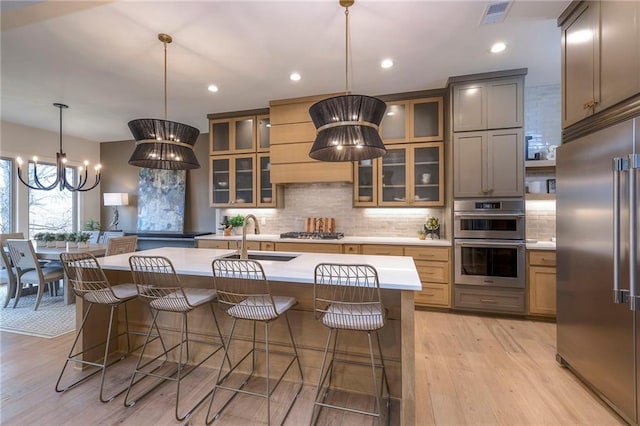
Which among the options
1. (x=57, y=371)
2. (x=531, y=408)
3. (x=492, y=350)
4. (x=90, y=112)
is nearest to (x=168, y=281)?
(x=57, y=371)

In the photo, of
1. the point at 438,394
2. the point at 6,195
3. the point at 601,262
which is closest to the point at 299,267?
the point at 438,394

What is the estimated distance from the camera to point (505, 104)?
332 cm

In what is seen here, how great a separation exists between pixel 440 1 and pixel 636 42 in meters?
1.24

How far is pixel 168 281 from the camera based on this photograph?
7.38ft

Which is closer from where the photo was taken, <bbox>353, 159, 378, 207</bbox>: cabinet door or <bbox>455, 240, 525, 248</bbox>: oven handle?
<bbox>455, 240, 525, 248</bbox>: oven handle

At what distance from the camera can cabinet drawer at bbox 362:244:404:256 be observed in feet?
12.0

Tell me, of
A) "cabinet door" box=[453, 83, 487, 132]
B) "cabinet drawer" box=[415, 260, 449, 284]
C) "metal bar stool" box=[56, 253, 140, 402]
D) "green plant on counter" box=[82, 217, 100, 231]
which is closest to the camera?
"metal bar stool" box=[56, 253, 140, 402]

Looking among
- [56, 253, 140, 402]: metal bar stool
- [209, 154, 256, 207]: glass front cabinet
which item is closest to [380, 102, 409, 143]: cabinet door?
[209, 154, 256, 207]: glass front cabinet

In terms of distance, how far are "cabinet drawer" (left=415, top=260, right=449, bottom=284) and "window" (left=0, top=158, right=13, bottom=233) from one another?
22.5 ft

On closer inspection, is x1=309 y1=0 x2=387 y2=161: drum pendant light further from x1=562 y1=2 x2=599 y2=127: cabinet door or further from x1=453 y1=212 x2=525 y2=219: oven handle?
x1=453 y1=212 x2=525 y2=219: oven handle

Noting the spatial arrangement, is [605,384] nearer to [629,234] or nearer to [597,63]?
[629,234]

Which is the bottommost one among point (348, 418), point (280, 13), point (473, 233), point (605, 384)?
point (348, 418)

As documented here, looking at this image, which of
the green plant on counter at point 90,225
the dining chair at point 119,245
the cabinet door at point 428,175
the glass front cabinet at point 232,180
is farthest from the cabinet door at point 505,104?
the green plant on counter at point 90,225

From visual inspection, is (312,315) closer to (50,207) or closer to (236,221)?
(236,221)
